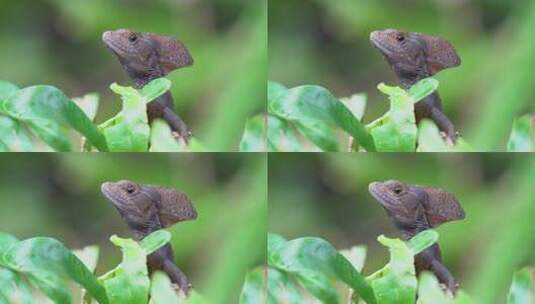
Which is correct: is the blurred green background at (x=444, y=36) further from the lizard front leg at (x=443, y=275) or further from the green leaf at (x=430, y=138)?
the lizard front leg at (x=443, y=275)

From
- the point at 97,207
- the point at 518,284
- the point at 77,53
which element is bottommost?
the point at 518,284

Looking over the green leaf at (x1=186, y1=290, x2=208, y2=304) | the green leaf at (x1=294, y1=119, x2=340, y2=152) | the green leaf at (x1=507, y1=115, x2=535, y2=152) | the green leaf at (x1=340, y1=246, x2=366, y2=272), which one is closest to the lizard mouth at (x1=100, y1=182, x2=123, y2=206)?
the green leaf at (x1=186, y1=290, x2=208, y2=304)

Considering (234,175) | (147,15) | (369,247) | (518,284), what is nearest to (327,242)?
(369,247)

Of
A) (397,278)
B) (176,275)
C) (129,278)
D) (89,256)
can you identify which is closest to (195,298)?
(176,275)

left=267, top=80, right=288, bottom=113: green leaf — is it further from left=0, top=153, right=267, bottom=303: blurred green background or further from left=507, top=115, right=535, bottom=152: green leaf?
left=507, top=115, right=535, bottom=152: green leaf

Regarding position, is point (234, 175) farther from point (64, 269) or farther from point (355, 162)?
point (64, 269)

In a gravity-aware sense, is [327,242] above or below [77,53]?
below

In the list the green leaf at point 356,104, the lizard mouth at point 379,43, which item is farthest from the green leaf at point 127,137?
the lizard mouth at point 379,43
